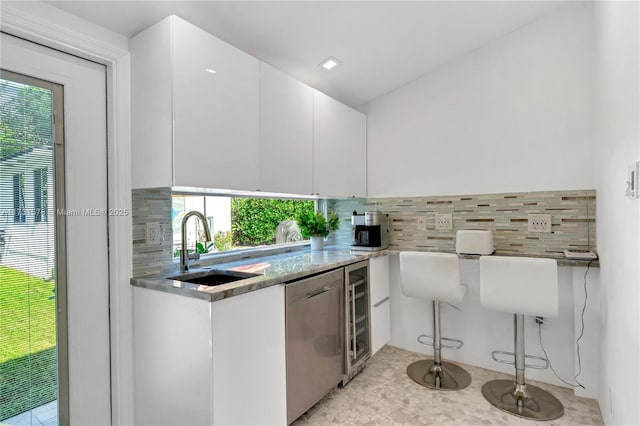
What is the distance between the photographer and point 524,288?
2039mm

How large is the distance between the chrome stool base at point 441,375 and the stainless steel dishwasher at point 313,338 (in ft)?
2.11

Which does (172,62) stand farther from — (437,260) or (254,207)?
(437,260)

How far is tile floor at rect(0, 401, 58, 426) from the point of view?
144cm

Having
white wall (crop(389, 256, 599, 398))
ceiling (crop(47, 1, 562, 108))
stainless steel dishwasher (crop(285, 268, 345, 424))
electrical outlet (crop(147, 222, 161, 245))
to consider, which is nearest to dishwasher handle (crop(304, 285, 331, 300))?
stainless steel dishwasher (crop(285, 268, 345, 424))

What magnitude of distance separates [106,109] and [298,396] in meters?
1.85

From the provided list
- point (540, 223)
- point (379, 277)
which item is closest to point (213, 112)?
point (379, 277)

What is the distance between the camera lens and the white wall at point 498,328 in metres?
2.27

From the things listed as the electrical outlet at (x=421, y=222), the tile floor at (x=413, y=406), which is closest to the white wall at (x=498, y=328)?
the tile floor at (x=413, y=406)

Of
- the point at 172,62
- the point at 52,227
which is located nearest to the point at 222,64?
the point at 172,62

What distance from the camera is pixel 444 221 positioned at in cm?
286

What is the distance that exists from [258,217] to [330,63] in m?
1.31

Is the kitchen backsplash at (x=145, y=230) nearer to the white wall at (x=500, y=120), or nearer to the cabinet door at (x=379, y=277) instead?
the cabinet door at (x=379, y=277)

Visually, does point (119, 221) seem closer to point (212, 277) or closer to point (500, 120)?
point (212, 277)

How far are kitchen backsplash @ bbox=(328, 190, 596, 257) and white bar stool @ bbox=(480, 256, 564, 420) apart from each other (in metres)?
0.56
